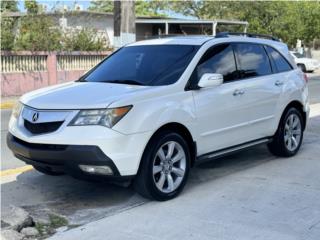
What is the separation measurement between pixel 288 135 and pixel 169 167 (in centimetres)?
262

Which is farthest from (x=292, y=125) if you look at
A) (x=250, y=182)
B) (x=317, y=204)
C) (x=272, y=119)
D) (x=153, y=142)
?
(x=153, y=142)

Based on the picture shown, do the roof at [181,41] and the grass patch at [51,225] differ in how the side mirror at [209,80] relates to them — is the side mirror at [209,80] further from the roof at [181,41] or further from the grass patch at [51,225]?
the grass patch at [51,225]

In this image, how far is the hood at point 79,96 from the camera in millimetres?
5145

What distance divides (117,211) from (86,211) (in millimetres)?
306

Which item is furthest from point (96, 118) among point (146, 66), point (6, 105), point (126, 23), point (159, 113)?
point (126, 23)

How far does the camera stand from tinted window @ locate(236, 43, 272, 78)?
6.73 meters

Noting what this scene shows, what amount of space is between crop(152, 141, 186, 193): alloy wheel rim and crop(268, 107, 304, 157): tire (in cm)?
213

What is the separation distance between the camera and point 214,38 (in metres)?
6.48

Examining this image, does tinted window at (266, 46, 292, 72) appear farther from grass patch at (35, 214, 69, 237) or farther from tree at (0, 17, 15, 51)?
tree at (0, 17, 15, 51)

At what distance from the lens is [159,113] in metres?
5.37

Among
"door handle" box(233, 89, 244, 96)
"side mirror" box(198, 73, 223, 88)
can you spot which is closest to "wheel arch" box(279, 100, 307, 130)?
"door handle" box(233, 89, 244, 96)

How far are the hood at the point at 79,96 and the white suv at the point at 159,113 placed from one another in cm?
1

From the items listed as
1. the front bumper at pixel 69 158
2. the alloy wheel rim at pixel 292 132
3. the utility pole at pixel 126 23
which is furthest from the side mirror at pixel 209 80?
the utility pole at pixel 126 23

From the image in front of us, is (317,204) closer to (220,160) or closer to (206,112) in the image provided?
(206,112)
